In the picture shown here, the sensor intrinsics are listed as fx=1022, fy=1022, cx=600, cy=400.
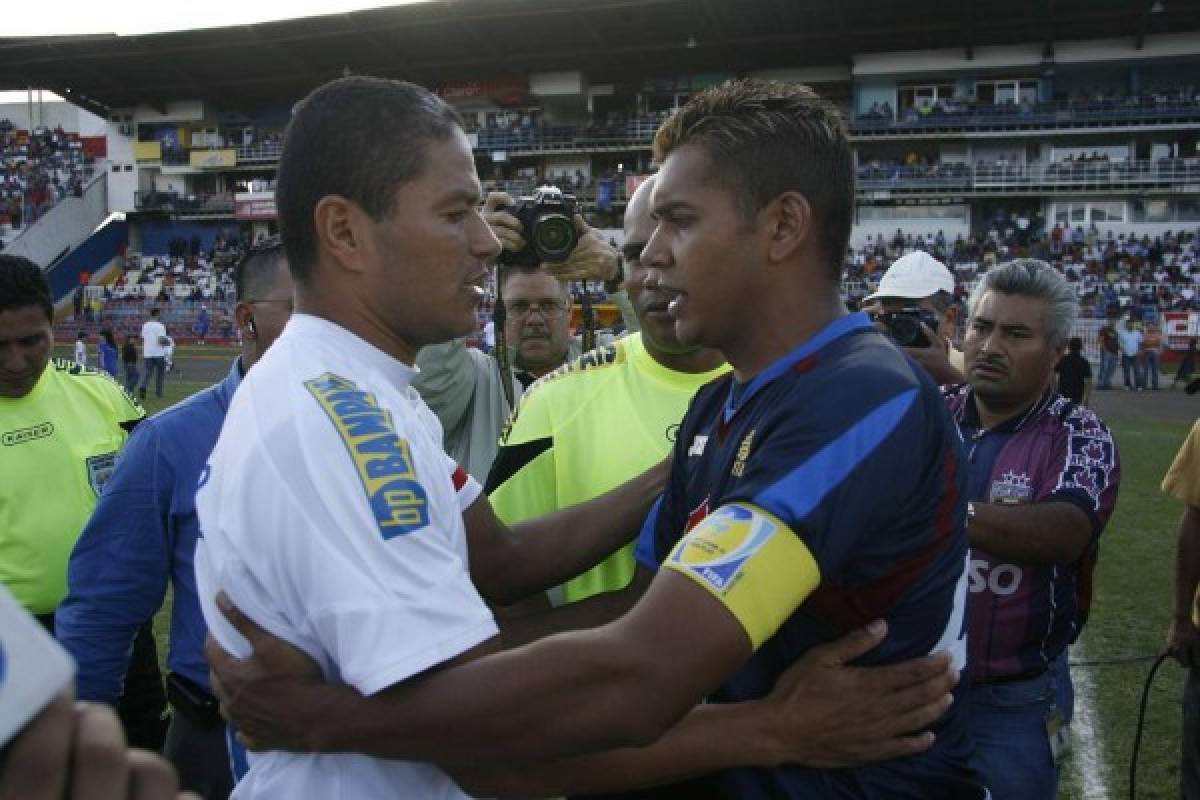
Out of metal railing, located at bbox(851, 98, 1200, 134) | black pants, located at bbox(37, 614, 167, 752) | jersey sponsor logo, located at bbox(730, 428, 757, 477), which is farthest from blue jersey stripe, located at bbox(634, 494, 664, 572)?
metal railing, located at bbox(851, 98, 1200, 134)

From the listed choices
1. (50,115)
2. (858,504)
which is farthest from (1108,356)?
(50,115)

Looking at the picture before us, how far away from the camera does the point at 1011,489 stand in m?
3.44

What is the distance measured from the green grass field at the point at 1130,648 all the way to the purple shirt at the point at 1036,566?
180 cm

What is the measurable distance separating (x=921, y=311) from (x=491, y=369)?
1.95 meters

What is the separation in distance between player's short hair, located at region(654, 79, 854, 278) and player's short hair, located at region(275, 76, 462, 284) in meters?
0.51

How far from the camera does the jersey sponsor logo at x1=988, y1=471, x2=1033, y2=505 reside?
11.2 ft

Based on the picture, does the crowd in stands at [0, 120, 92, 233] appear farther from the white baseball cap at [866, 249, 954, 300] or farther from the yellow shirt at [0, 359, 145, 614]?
the white baseball cap at [866, 249, 954, 300]

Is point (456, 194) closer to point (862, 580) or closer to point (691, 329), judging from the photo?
point (691, 329)

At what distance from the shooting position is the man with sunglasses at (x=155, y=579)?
9.65ft

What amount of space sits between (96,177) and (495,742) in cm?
6134

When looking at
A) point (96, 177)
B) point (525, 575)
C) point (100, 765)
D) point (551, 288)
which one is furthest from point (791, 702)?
point (96, 177)

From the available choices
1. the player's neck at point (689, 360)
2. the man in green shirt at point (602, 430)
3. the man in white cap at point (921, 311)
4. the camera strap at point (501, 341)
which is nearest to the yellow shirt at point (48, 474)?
the camera strap at point (501, 341)

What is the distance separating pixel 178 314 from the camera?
39125mm

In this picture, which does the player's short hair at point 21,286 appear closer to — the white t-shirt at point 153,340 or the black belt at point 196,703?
the black belt at point 196,703
